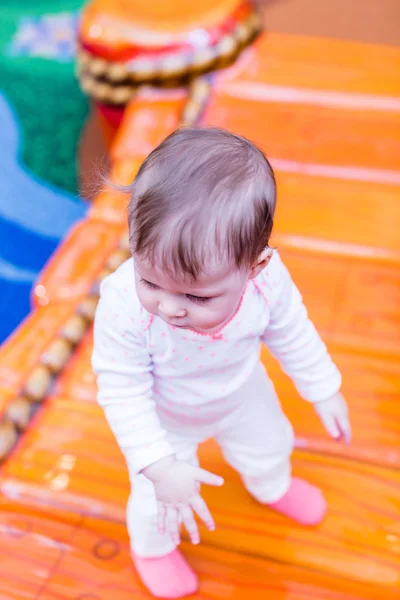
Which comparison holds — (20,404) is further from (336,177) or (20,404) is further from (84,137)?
(84,137)

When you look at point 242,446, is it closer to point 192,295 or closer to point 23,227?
point 192,295

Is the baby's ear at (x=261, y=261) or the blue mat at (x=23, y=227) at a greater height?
the baby's ear at (x=261, y=261)

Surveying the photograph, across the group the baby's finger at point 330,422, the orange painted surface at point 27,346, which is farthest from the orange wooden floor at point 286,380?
the baby's finger at point 330,422

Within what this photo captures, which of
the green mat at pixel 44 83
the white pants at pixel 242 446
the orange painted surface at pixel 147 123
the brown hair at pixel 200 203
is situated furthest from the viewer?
the green mat at pixel 44 83

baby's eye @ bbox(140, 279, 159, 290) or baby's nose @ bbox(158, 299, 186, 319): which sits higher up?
baby's eye @ bbox(140, 279, 159, 290)

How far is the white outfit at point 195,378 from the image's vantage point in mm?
875

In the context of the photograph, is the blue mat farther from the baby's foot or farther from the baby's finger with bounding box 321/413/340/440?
the baby's finger with bounding box 321/413/340/440

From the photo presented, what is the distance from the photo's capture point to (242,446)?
42.4 inches

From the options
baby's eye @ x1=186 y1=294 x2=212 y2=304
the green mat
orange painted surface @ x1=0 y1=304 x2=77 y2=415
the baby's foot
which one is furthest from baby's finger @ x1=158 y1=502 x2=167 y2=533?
the green mat

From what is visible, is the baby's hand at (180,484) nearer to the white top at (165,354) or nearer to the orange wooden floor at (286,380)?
the white top at (165,354)

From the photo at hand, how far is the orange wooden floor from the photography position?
1.15 m

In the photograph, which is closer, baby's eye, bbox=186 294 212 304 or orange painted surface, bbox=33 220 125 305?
baby's eye, bbox=186 294 212 304

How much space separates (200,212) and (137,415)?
12.6 inches

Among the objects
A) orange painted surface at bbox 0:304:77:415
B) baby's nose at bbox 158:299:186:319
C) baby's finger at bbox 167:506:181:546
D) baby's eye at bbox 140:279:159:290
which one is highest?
baby's eye at bbox 140:279:159:290
